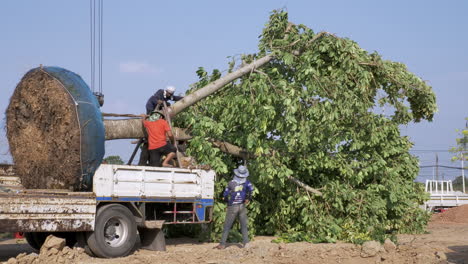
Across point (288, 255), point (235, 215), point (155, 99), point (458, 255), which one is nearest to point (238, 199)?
point (235, 215)

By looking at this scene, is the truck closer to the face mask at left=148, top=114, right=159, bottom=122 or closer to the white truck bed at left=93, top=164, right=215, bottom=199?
the white truck bed at left=93, top=164, right=215, bottom=199

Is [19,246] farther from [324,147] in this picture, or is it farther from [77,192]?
[324,147]

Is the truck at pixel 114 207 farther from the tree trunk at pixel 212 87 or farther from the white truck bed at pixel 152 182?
the tree trunk at pixel 212 87

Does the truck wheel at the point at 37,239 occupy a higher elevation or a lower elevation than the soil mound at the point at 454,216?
higher

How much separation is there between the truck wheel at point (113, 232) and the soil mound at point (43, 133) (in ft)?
2.94

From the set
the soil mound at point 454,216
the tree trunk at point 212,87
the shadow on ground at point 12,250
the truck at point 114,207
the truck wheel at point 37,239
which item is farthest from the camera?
the soil mound at point 454,216

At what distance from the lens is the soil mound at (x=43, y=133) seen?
1095 cm

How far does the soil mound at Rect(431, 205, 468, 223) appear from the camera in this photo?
22.0 meters

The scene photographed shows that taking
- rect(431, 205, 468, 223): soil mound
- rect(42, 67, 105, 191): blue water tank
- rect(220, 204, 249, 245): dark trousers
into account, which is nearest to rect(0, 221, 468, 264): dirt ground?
rect(220, 204, 249, 245): dark trousers

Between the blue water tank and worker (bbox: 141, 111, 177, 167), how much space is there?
1396 mm

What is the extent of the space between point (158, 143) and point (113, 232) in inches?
90.1

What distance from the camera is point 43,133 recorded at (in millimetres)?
11328

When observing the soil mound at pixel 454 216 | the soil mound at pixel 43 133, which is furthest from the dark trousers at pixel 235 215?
the soil mound at pixel 454 216

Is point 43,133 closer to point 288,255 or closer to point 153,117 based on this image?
point 153,117
